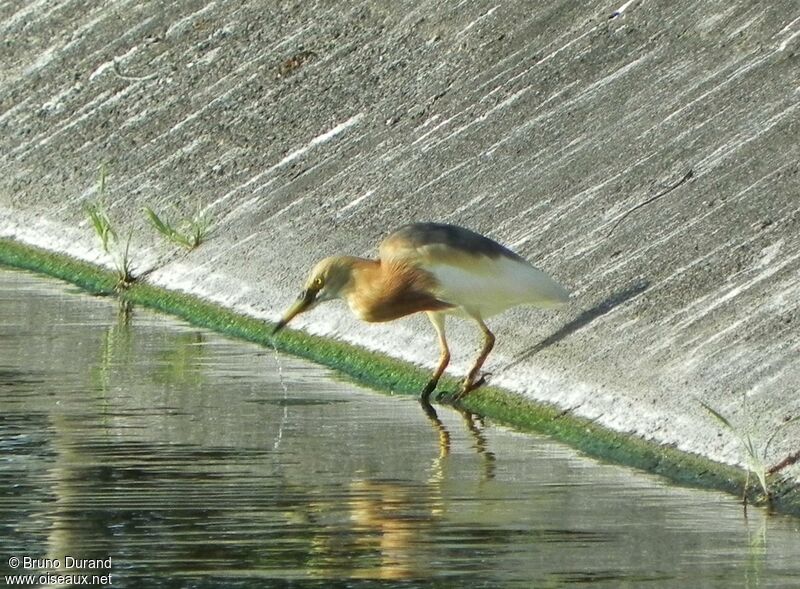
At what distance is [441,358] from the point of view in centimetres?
1138

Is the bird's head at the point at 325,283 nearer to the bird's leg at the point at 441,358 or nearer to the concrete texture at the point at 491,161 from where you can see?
the bird's leg at the point at 441,358

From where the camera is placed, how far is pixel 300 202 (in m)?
15.2

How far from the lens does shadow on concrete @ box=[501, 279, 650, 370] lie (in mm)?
11383

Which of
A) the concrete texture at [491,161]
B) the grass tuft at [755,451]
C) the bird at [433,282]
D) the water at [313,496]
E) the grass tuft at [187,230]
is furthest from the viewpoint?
the grass tuft at [187,230]

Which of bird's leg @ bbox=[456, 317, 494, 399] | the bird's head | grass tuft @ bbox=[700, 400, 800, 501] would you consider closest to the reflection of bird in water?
bird's leg @ bbox=[456, 317, 494, 399]

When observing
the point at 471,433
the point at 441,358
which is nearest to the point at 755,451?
the point at 471,433

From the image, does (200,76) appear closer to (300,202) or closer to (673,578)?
(300,202)

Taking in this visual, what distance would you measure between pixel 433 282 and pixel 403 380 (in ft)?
2.84

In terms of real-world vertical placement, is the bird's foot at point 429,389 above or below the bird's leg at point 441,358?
below

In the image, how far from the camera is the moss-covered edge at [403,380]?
30.2 ft

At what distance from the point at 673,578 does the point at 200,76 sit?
1199 cm

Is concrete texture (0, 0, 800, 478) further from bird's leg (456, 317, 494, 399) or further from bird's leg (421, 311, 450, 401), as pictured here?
bird's leg (421, 311, 450, 401)

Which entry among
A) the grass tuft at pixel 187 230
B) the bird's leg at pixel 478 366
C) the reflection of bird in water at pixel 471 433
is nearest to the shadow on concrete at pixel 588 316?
the bird's leg at pixel 478 366

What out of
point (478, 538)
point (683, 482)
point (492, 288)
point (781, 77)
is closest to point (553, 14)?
point (781, 77)
